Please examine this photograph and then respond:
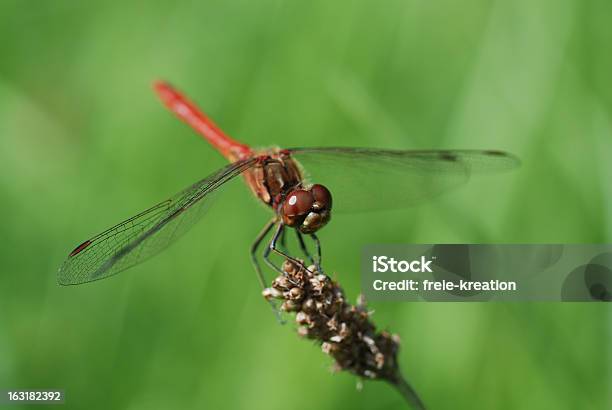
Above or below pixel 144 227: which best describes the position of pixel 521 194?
above

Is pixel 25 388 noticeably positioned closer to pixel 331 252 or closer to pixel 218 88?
pixel 331 252

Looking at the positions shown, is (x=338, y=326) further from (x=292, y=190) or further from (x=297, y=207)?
(x=292, y=190)

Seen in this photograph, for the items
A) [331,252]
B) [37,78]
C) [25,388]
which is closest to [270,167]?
[331,252]

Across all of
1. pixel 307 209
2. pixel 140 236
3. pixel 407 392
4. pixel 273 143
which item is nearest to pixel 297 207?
pixel 307 209

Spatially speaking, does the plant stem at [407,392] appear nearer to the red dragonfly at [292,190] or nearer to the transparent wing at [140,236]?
the red dragonfly at [292,190]

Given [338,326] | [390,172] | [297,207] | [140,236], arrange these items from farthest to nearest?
[390,172] → [140,236] → [297,207] → [338,326]

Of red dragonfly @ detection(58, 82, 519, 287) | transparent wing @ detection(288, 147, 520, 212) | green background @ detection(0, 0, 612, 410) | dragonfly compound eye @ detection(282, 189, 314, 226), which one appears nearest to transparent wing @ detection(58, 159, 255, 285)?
red dragonfly @ detection(58, 82, 519, 287)

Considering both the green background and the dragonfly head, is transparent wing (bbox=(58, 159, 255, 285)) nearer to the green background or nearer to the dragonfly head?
the dragonfly head
